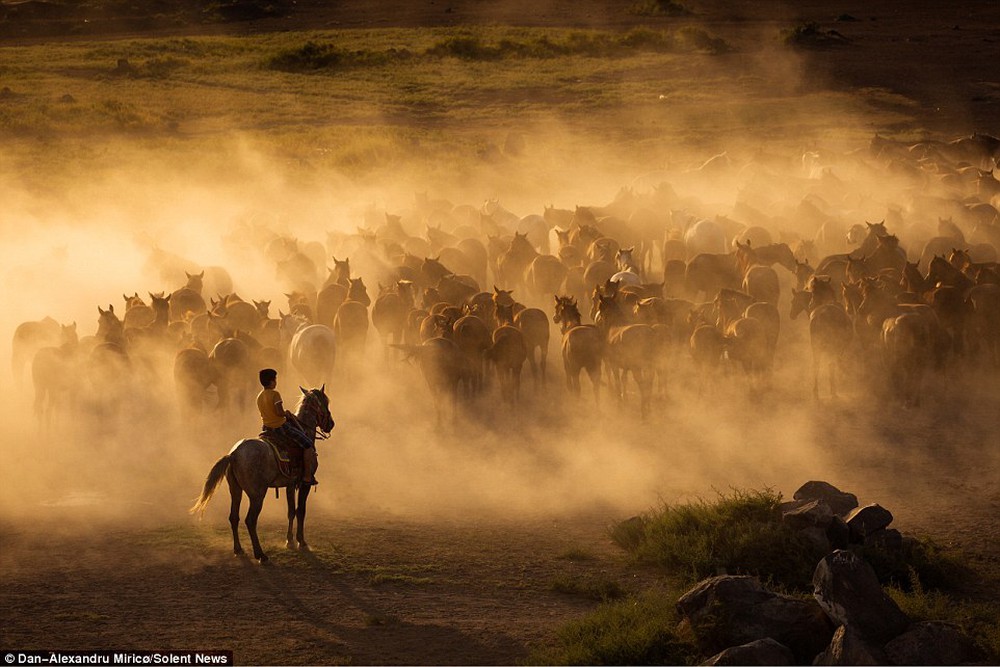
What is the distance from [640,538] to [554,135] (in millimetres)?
33530

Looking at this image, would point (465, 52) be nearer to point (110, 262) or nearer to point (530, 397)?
point (110, 262)

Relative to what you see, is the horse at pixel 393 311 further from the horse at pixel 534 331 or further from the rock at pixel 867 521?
the rock at pixel 867 521

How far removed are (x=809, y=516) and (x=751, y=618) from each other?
9.29 feet

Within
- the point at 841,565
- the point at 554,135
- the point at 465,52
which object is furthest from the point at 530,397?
the point at 465,52

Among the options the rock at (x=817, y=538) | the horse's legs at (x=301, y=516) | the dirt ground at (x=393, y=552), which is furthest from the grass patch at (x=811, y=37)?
the horse's legs at (x=301, y=516)

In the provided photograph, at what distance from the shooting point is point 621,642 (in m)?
11.4

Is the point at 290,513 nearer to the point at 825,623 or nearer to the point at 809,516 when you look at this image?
the point at 809,516

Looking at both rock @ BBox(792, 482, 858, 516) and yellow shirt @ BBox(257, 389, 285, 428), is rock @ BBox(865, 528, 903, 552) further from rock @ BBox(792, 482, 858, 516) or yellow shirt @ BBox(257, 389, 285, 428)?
yellow shirt @ BBox(257, 389, 285, 428)

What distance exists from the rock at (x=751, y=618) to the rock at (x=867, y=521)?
2.47 metres

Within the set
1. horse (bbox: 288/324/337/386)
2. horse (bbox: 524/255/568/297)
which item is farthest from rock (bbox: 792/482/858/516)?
horse (bbox: 524/255/568/297)

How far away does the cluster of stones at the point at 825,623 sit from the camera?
10.9 meters

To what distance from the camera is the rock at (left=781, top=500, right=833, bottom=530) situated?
1364cm

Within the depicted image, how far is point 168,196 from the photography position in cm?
3741

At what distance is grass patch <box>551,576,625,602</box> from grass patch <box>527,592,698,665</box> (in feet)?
2.87
